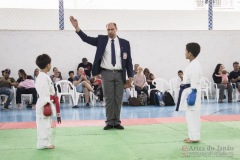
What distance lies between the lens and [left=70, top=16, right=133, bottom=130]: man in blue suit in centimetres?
616

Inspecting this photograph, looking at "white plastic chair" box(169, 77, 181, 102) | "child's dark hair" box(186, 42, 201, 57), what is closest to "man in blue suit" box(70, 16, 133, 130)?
"child's dark hair" box(186, 42, 201, 57)

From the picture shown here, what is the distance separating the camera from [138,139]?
5.09 m

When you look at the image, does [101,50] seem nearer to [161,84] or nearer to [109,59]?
[109,59]

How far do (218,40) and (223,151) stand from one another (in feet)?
34.8

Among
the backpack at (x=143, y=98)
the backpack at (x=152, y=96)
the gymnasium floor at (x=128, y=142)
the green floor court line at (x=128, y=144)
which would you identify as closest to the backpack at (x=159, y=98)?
the backpack at (x=152, y=96)

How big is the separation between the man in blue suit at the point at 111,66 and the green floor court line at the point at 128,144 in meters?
0.42

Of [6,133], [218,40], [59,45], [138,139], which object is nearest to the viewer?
[138,139]

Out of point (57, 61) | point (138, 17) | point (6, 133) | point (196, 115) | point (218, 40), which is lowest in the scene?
point (6, 133)

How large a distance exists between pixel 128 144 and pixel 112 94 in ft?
5.61

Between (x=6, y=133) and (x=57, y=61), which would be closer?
(x=6, y=133)

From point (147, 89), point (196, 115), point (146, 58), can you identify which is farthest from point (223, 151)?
point (146, 58)

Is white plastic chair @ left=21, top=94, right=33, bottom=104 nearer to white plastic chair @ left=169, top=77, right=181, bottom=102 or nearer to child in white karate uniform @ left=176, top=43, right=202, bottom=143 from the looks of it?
white plastic chair @ left=169, top=77, right=181, bottom=102

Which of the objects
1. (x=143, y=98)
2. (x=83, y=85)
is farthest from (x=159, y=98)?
(x=83, y=85)

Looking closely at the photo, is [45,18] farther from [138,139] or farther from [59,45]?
[138,139]
